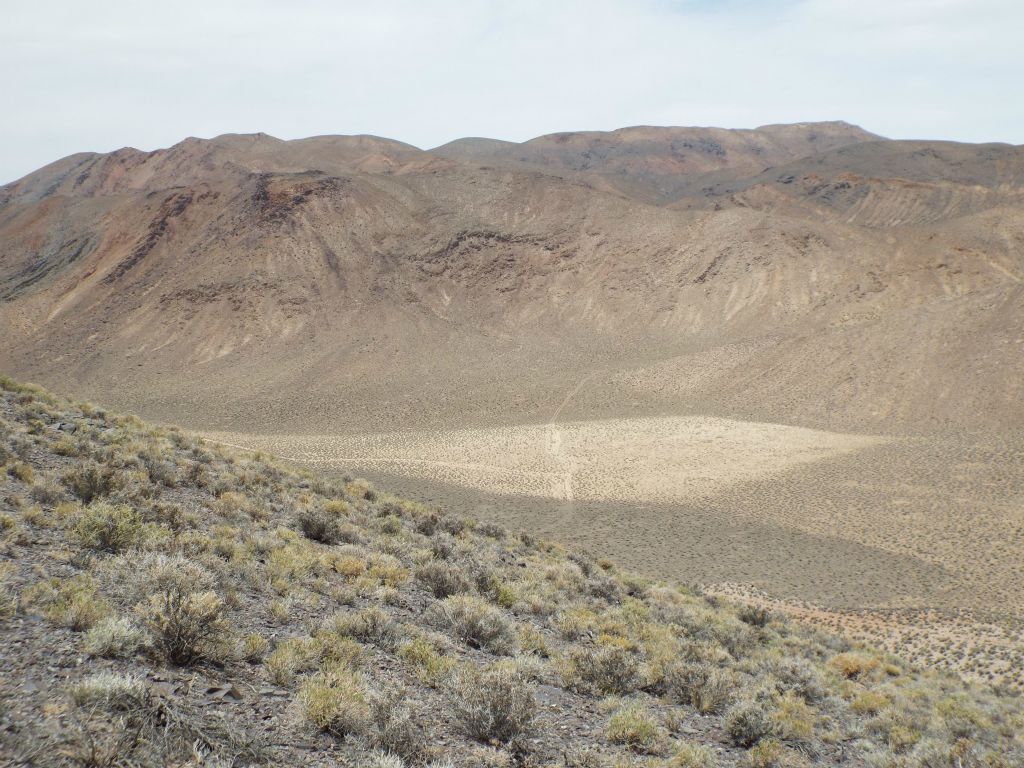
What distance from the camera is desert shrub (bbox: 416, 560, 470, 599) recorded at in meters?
10.4

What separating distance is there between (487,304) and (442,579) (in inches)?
2104

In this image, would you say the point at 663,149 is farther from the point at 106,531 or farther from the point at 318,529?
the point at 106,531

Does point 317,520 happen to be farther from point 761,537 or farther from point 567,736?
point 761,537

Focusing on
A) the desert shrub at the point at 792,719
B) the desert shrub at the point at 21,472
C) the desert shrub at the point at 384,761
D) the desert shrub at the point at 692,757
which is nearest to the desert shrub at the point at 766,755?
the desert shrub at the point at 692,757

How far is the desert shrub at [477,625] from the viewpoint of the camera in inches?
340

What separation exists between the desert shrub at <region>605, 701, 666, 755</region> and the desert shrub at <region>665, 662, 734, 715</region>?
122 centimetres

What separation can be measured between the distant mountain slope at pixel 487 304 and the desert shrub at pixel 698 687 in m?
33.1

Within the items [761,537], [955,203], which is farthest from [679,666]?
[955,203]

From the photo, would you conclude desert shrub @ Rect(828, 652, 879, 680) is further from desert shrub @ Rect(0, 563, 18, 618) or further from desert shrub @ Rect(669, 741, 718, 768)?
desert shrub @ Rect(0, 563, 18, 618)

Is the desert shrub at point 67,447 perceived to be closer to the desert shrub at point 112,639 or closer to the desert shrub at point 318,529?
the desert shrub at point 318,529

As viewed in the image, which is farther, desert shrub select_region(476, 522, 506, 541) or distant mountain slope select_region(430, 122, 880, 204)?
distant mountain slope select_region(430, 122, 880, 204)

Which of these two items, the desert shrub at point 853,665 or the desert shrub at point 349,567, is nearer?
the desert shrub at point 349,567

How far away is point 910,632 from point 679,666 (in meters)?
10.9

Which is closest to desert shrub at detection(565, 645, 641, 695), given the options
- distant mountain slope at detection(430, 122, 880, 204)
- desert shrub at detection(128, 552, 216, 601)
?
desert shrub at detection(128, 552, 216, 601)
